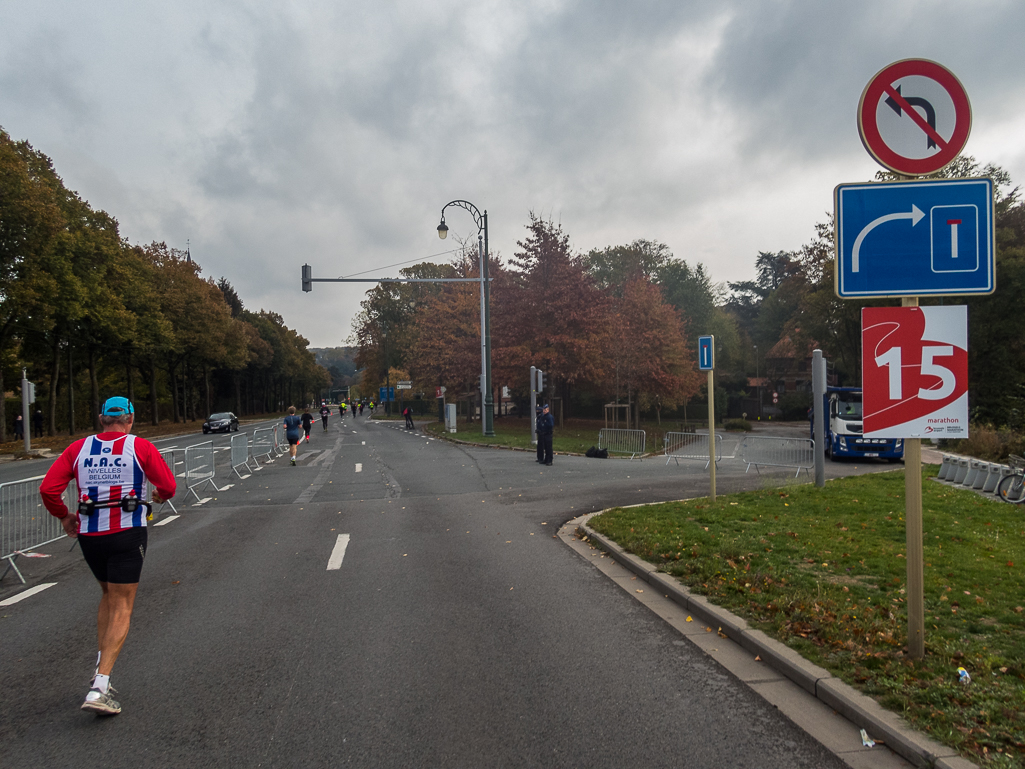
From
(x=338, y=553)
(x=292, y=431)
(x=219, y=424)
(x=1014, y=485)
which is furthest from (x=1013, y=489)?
(x=219, y=424)

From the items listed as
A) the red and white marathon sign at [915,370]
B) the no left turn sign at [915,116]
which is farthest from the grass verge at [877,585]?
the no left turn sign at [915,116]

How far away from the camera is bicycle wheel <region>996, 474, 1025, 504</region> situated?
1094 cm

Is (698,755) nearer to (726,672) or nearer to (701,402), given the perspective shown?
(726,672)

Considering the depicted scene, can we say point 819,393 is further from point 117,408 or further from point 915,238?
point 117,408

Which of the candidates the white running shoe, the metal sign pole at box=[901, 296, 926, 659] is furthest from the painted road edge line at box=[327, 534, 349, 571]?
the metal sign pole at box=[901, 296, 926, 659]

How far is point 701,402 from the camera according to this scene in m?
63.4

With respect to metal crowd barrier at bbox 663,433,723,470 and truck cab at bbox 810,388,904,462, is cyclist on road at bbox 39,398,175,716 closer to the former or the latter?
metal crowd barrier at bbox 663,433,723,470

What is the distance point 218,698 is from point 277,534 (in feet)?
19.2

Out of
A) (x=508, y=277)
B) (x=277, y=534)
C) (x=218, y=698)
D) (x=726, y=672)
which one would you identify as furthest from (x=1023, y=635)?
(x=508, y=277)

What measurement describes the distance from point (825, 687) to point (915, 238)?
2810mm

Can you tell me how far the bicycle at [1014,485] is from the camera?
1095 centimetres

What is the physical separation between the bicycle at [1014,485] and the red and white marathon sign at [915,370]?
8549 millimetres

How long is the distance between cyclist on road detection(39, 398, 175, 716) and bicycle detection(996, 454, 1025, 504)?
1217 cm

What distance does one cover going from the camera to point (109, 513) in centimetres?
425
